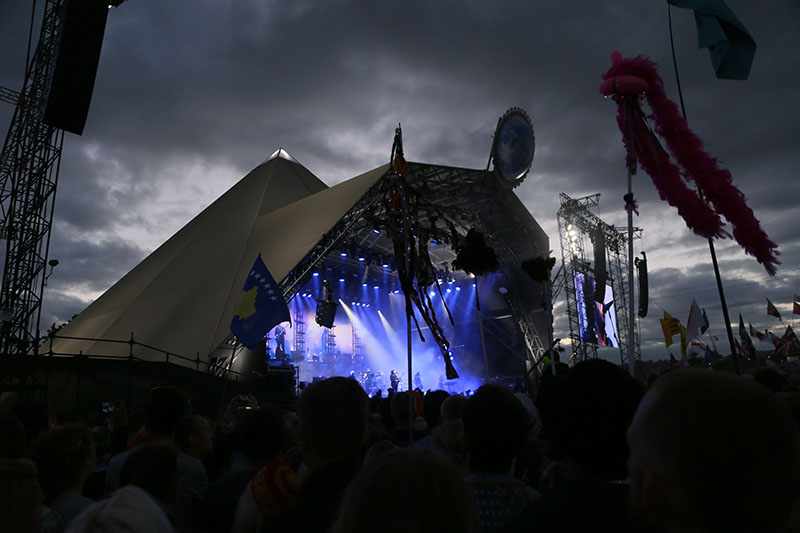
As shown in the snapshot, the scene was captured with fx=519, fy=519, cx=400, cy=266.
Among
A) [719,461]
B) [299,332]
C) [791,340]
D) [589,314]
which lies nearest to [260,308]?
[719,461]

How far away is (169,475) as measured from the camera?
244 centimetres

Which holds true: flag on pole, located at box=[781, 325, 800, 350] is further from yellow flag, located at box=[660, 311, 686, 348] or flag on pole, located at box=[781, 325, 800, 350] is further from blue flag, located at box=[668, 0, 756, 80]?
blue flag, located at box=[668, 0, 756, 80]

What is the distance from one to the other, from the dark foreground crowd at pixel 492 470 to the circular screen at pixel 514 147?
17402 millimetres

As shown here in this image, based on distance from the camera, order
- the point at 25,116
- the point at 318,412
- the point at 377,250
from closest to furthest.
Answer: the point at 318,412
the point at 25,116
the point at 377,250

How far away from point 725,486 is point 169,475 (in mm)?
2300

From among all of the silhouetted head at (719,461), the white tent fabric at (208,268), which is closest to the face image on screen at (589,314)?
the white tent fabric at (208,268)

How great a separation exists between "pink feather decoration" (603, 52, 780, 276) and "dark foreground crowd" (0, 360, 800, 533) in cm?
378

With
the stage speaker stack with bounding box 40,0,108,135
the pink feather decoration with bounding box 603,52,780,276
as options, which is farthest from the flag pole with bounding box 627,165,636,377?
the stage speaker stack with bounding box 40,0,108,135

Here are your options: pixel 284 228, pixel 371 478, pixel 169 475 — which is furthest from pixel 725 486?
pixel 284 228

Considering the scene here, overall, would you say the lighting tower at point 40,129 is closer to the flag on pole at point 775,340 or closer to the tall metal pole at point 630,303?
the tall metal pole at point 630,303

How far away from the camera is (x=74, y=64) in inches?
611

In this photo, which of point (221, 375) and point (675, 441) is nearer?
point (675, 441)

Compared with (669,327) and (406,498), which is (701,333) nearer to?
→ (669,327)

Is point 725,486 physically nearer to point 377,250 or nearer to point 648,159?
point 648,159
